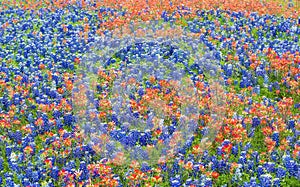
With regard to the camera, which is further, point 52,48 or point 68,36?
point 68,36

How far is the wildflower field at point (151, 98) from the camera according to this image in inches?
379

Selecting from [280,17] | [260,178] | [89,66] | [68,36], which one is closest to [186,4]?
[280,17]

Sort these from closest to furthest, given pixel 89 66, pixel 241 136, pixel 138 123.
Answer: pixel 241 136 < pixel 138 123 < pixel 89 66

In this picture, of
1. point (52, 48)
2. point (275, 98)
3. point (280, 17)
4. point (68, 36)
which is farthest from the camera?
point (280, 17)

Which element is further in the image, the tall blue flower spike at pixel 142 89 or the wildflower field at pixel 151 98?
the tall blue flower spike at pixel 142 89

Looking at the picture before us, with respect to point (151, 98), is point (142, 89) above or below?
above

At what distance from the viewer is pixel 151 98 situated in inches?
473

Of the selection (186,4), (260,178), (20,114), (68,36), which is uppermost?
(186,4)

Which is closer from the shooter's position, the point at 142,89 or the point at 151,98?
the point at 151,98

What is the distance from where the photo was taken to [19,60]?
48.4 ft

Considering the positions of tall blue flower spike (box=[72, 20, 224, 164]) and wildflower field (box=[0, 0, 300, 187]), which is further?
tall blue flower spike (box=[72, 20, 224, 164])

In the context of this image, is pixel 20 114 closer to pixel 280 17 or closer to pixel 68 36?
pixel 68 36

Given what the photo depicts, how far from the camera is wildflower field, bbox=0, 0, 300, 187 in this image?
9.62m

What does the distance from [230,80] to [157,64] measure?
88.0 inches
